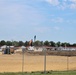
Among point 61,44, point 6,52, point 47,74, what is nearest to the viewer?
point 47,74

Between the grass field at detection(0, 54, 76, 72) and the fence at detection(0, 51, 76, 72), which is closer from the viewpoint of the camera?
the fence at detection(0, 51, 76, 72)

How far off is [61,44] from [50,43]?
8316 millimetres

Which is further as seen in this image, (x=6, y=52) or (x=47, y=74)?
(x=6, y=52)

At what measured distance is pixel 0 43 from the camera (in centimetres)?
19412

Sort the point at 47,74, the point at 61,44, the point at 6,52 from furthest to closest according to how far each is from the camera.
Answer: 1. the point at 61,44
2. the point at 6,52
3. the point at 47,74

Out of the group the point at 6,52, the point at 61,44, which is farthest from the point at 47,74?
the point at 61,44

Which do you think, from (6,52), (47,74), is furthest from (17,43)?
(47,74)

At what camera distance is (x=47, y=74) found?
55.7 ft

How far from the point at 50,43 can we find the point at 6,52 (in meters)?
112

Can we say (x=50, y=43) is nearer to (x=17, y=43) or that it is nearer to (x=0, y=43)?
(x=17, y=43)

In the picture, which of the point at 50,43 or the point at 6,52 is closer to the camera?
the point at 6,52

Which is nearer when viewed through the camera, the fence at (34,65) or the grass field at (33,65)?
the fence at (34,65)

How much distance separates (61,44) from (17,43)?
1280 inches

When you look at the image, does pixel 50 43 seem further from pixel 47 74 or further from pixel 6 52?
pixel 47 74
